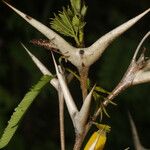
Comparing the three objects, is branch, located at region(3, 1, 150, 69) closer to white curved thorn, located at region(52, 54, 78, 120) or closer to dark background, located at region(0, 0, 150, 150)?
white curved thorn, located at region(52, 54, 78, 120)

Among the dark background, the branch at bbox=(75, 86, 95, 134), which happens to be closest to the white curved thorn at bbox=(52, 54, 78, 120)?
the branch at bbox=(75, 86, 95, 134)

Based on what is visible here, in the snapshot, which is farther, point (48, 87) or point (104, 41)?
point (48, 87)

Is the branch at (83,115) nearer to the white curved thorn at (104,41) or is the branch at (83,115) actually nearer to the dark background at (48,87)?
A: the white curved thorn at (104,41)

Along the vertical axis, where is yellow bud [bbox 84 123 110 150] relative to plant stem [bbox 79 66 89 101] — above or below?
below

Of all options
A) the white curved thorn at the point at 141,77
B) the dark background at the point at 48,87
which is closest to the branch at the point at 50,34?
the white curved thorn at the point at 141,77

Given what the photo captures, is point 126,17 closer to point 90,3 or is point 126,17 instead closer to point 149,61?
point 90,3

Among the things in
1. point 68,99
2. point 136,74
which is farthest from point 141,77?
point 68,99

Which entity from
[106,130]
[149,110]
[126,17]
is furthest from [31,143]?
[106,130]

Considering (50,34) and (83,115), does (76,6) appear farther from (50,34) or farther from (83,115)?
(83,115)
